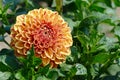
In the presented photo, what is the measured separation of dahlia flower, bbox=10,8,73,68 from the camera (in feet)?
4.03

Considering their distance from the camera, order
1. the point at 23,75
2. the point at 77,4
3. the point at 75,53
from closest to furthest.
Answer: the point at 23,75
the point at 75,53
the point at 77,4

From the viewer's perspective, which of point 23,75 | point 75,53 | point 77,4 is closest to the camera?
point 23,75

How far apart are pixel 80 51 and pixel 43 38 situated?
6.4 inches

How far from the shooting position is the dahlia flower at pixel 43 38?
1.23m

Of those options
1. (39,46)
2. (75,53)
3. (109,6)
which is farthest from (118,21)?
(39,46)

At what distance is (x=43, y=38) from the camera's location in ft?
4.03

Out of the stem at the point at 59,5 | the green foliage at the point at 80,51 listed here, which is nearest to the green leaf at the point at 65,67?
the green foliage at the point at 80,51

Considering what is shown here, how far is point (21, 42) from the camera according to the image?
1.24 metres

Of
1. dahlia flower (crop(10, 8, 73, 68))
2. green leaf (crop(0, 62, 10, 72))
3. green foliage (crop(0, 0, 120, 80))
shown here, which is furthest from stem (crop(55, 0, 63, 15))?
green leaf (crop(0, 62, 10, 72))

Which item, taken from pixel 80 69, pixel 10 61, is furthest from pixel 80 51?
pixel 10 61

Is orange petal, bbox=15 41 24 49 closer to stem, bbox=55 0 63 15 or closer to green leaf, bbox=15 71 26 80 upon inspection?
green leaf, bbox=15 71 26 80

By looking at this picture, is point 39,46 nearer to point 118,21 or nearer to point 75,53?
point 75,53

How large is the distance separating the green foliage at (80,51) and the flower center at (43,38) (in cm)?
5

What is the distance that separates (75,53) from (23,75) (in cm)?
18
